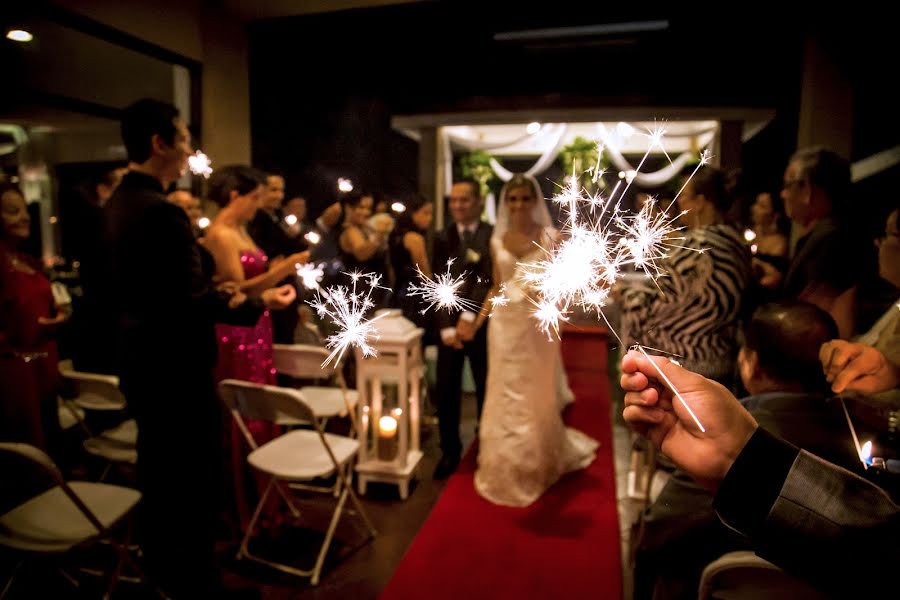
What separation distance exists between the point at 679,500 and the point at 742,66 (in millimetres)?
5742

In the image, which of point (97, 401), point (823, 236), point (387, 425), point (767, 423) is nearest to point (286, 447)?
point (387, 425)

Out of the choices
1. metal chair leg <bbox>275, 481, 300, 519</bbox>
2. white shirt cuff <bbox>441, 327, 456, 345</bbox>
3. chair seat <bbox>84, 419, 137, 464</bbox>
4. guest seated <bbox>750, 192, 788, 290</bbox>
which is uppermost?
guest seated <bbox>750, 192, 788, 290</bbox>

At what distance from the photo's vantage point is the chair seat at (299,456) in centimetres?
226

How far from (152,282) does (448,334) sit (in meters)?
1.64

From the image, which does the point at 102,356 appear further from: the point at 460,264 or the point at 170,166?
the point at 460,264

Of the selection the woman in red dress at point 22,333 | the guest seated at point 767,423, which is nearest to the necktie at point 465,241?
the guest seated at point 767,423

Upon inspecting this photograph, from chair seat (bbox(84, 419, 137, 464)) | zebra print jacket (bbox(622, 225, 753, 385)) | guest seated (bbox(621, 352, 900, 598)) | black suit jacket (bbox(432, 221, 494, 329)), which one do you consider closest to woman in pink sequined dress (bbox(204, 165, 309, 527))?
chair seat (bbox(84, 419, 137, 464))

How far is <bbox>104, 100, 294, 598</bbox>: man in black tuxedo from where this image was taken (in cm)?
188

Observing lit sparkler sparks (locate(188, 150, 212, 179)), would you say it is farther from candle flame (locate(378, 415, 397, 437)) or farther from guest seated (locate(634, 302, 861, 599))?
guest seated (locate(634, 302, 861, 599))

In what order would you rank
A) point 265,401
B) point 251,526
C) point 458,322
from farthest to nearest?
point 458,322 < point 251,526 < point 265,401

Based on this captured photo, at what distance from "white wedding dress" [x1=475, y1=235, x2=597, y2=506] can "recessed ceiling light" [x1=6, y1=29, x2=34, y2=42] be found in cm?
345

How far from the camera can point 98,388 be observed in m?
2.50

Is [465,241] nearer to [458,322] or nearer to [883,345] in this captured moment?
[458,322]

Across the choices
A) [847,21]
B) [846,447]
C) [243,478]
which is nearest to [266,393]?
[243,478]
